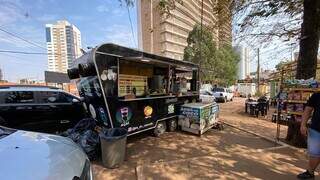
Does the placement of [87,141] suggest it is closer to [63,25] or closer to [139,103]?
[139,103]

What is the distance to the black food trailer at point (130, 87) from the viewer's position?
614cm

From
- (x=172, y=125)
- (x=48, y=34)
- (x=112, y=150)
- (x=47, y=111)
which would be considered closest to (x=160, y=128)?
(x=172, y=125)

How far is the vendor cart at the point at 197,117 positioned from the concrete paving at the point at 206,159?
1.40ft

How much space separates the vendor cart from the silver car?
573 centimetres

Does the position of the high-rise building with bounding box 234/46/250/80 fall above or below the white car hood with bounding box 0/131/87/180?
above

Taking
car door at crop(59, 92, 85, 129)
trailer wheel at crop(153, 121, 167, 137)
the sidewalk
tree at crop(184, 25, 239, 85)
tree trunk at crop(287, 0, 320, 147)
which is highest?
tree at crop(184, 25, 239, 85)

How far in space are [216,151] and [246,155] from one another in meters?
0.79

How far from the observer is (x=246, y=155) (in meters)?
5.93

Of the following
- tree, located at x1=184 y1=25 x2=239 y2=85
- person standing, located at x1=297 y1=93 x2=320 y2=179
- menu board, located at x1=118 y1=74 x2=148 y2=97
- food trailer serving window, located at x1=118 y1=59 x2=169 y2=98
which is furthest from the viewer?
tree, located at x1=184 y1=25 x2=239 y2=85

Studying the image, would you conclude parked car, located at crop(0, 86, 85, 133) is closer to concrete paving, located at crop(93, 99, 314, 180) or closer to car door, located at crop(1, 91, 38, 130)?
car door, located at crop(1, 91, 38, 130)

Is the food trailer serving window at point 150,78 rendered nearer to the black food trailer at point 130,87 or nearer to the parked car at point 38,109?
the black food trailer at point 130,87

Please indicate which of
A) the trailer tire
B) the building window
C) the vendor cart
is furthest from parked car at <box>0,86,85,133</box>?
the building window

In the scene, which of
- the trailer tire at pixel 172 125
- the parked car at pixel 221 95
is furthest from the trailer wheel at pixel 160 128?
the parked car at pixel 221 95

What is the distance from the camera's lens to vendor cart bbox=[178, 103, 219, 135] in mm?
8203
